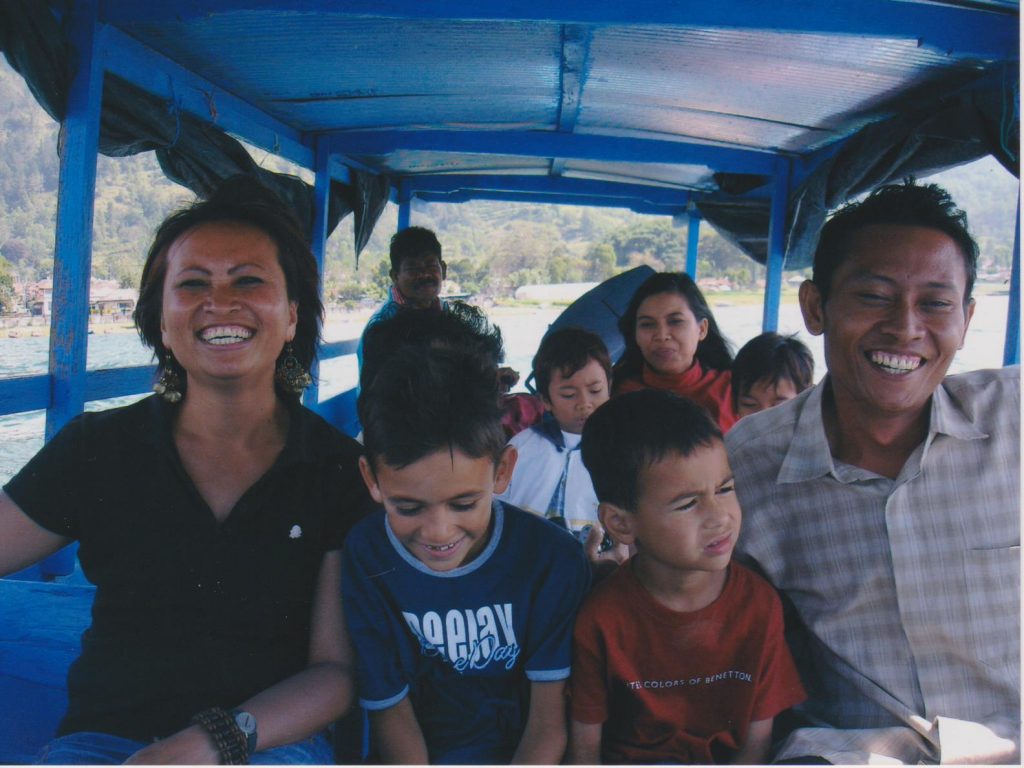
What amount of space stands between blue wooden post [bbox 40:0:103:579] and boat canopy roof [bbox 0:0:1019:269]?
7 cm

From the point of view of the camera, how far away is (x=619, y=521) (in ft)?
5.30

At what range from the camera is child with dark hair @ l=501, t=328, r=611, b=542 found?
255cm

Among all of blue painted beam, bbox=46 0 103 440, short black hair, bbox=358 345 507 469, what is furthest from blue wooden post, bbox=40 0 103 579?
short black hair, bbox=358 345 507 469

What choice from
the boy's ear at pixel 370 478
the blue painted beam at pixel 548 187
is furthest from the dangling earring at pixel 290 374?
the blue painted beam at pixel 548 187

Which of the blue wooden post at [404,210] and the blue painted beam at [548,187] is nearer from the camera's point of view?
the blue painted beam at [548,187]

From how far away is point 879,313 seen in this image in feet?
5.32

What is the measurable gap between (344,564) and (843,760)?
3.23 feet

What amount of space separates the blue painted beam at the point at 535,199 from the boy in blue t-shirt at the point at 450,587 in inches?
218

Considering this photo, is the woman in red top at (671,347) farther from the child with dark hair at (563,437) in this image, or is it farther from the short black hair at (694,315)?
the child with dark hair at (563,437)

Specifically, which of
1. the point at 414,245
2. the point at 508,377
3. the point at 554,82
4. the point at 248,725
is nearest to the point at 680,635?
the point at 248,725

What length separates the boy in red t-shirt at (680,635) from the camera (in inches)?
59.6

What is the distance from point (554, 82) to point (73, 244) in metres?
2.27

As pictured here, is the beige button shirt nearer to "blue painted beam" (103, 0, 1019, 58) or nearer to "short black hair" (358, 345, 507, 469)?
"short black hair" (358, 345, 507, 469)

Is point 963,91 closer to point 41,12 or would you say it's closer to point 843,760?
point 843,760
